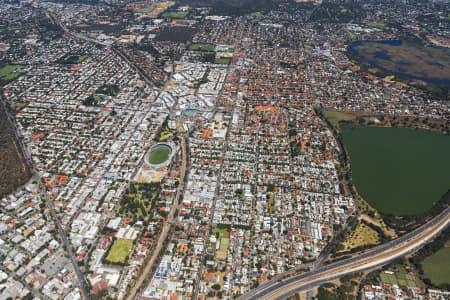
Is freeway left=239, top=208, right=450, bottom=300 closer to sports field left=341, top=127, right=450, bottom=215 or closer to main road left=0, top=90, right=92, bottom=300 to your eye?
sports field left=341, top=127, right=450, bottom=215

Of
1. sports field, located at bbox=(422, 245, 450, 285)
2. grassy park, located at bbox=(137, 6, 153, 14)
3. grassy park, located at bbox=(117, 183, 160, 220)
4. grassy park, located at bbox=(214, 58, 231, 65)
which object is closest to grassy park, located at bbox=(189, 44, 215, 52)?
grassy park, located at bbox=(214, 58, 231, 65)

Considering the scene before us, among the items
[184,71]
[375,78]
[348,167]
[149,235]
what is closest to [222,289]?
[149,235]

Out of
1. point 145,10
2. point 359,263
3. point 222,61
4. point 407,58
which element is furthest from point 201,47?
point 359,263

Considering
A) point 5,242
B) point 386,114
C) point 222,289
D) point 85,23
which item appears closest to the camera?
point 222,289

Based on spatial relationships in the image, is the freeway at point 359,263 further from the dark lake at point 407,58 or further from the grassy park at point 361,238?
the dark lake at point 407,58

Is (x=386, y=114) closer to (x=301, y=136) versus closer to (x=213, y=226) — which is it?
(x=301, y=136)
